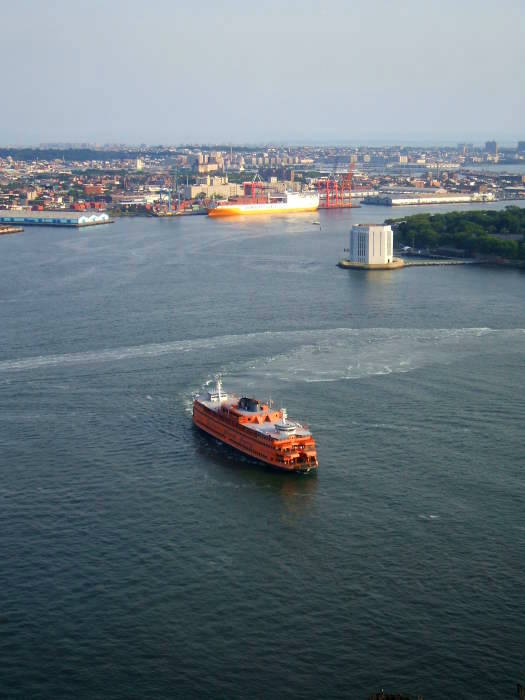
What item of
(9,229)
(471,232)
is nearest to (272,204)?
(9,229)

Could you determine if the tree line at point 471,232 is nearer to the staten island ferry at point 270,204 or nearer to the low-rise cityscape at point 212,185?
the staten island ferry at point 270,204

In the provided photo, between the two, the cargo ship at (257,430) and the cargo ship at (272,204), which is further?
the cargo ship at (272,204)

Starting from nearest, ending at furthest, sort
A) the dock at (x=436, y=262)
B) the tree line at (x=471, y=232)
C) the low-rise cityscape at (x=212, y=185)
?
the dock at (x=436, y=262)
the tree line at (x=471, y=232)
the low-rise cityscape at (x=212, y=185)

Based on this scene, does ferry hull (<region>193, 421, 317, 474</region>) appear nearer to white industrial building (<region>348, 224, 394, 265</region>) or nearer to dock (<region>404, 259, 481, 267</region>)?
white industrial building (<region>348, 224, 394, 265</region>)

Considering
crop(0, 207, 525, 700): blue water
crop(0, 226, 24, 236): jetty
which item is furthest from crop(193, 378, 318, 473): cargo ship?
crop(0, 226, 24, 236): jetty

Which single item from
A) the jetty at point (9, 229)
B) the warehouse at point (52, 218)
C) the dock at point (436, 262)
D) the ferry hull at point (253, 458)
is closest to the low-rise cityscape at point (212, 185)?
the warehouse at point (52, 218)

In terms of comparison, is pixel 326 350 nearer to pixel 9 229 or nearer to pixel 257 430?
pixel 257 430
